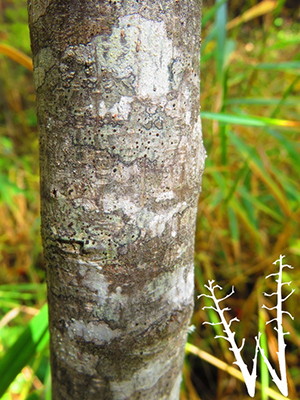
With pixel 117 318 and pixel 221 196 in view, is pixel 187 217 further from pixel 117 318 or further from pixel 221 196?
pixel 221 196

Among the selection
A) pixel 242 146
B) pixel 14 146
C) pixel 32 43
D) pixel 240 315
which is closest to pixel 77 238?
pixel 32 43

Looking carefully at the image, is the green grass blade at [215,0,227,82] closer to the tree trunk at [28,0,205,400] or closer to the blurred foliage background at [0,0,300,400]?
the blurred foliage background at [0,0,300,400]

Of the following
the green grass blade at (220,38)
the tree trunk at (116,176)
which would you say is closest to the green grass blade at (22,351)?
the tree trunk at (116,176)

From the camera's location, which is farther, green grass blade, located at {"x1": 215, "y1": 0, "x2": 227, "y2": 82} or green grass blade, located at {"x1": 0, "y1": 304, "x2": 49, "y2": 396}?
green grass blade, located at {"x1": 215, "y1": 0, "x2": 227, "y2": 82}

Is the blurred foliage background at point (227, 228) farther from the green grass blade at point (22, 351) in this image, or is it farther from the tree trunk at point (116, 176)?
the tree trunk at point (116, 176)

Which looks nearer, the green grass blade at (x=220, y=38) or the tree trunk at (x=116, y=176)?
the tree trunk at (x=116, y=176)

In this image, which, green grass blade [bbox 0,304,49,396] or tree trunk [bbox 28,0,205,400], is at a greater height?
tree trunk [bbox 28,0,205,400]

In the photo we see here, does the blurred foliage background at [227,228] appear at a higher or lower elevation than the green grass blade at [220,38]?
lower

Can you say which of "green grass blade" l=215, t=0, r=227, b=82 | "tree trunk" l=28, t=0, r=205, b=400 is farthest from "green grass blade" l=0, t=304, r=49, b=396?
"green grass blade" l=215, t=0, r=227, b=82
